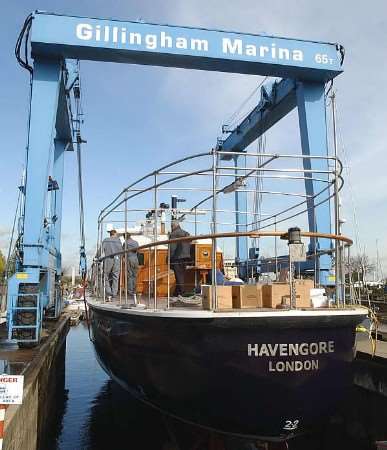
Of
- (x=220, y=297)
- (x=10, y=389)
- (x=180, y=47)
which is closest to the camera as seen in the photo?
(x=10, y=389)

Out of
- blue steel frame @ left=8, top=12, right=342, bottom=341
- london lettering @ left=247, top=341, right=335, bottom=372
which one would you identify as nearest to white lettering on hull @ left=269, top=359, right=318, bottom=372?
london lettering @ left=247, top=341, right=335, bottom=372

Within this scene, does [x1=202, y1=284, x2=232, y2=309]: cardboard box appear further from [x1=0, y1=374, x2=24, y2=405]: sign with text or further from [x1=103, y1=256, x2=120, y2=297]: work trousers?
[x1=103, y1=256, x2=120, y2=297]: work trousers

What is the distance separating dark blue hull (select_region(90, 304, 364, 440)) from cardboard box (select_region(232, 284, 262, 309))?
1.38 feet

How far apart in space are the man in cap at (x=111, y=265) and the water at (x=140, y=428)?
219cm

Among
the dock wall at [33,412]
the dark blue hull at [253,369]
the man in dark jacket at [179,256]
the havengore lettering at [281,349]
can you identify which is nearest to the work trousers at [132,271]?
the man in dark jacket at [179,256]

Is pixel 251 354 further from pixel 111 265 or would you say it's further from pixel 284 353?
pixel 111 265

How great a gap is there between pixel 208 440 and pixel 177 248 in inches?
108

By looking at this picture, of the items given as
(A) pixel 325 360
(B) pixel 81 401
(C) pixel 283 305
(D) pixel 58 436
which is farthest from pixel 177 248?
(B) pixel 81 401

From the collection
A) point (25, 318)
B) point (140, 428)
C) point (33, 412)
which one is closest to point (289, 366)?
point (33, 412)

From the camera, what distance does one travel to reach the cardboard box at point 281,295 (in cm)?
537

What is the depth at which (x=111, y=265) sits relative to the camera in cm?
830

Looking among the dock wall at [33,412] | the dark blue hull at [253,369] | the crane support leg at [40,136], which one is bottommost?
the dock wall at [33,412]

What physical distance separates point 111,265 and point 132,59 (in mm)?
4910

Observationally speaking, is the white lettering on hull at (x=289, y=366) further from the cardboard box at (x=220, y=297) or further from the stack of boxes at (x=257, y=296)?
the cardboard box at (x=220, y=297)
